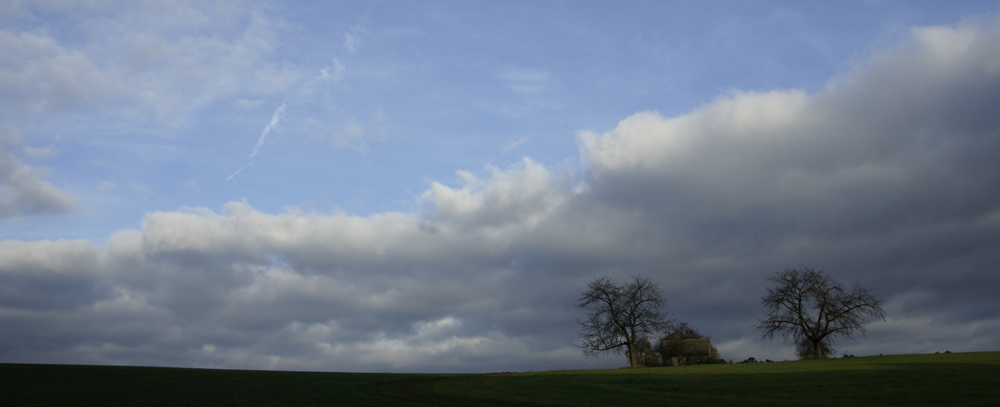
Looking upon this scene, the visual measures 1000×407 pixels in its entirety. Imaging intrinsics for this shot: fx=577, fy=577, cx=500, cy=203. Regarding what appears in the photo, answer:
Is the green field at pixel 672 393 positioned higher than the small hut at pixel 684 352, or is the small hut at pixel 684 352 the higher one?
the small hut at pixel 684 352

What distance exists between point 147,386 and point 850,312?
2479 inches

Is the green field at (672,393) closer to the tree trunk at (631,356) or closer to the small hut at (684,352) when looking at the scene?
the tree trunk at (631,356)

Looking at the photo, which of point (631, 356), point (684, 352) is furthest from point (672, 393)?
point (684, 352)

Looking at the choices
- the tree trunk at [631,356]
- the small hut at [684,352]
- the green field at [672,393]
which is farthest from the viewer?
the small hut at [684,352]

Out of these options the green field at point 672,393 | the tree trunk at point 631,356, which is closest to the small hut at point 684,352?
A: the tree trunk at point 631,356

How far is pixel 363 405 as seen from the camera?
2675 cm

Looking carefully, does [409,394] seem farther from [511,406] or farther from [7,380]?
[7,380]

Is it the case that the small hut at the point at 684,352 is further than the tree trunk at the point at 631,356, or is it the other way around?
the small hut at the point at 684,352

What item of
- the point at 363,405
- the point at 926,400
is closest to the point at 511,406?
the point at 363,405

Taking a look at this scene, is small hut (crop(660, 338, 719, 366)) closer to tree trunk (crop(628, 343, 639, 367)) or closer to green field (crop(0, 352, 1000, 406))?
tree trunk (crop(628, 343, 639, 367))

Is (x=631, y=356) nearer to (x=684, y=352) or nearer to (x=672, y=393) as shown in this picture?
(x=684, y=352)

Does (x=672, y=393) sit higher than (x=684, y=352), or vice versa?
(x=684, y=352)

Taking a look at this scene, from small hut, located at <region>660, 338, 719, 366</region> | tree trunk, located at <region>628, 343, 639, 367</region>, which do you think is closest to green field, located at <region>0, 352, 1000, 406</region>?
tree trunk, located at <region>628, 343, 639, 367</region>

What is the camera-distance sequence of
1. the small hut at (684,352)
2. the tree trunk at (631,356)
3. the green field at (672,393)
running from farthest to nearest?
1. the small hut at (684,352)
2. the tree trunk at (631,356)
3. the green field at (672,393)
